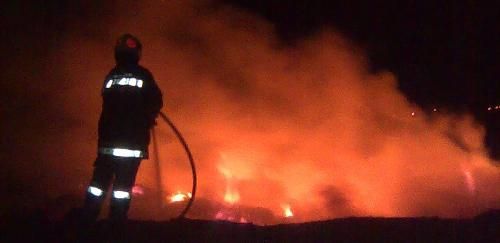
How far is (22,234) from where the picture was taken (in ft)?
14.7

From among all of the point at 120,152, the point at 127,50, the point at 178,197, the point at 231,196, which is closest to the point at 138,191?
the point at 178,197

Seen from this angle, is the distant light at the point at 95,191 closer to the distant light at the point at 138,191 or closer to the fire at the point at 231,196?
the distant light at the point at 138,191

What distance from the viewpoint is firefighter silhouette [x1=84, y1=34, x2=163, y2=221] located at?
459cm

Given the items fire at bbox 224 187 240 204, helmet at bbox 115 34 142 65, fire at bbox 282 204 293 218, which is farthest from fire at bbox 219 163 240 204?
helmet at bbox 115 34 142 65

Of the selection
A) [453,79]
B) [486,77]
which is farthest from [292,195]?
[486,77]

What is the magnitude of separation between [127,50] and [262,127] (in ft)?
20.9

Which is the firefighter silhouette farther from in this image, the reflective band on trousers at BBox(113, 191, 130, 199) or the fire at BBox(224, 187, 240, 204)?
the fire at BBox(224, 187, 240, 204)

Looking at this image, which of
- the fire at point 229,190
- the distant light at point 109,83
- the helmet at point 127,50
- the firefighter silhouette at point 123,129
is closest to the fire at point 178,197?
the fire at point 229,190

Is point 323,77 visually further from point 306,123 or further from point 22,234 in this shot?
point 22,234

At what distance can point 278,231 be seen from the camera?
186 inches

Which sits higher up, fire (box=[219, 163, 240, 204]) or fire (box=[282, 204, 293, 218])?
fire (box=[219, 163, 240, 204])

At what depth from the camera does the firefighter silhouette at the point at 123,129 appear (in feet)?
15.1

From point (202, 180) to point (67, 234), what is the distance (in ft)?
18.8

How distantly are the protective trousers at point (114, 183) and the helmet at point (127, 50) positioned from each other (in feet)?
2.56
